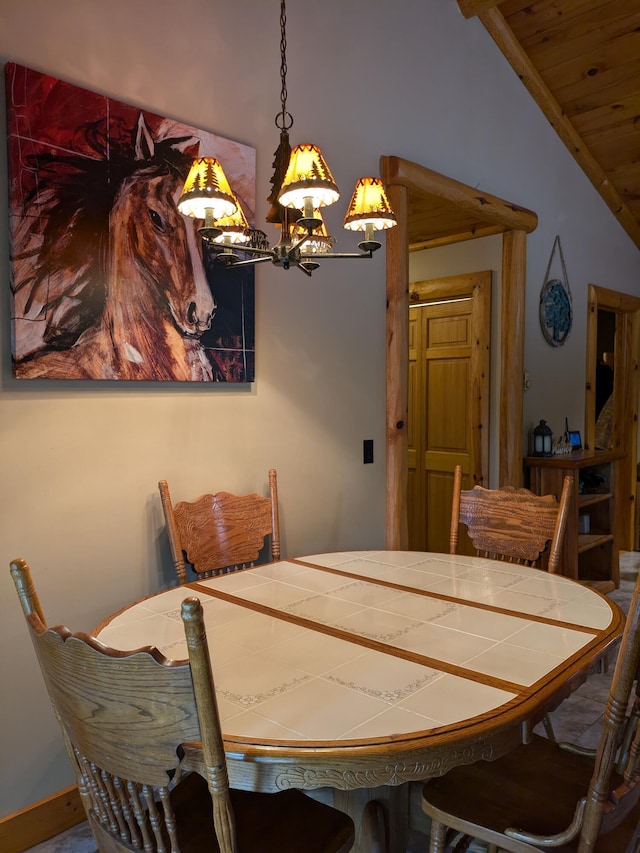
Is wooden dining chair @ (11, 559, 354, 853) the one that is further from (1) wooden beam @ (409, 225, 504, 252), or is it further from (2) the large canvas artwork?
(1) wooden beam @ (409, 225, 504, 252)

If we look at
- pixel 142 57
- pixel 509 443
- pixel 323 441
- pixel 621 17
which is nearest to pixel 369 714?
pixel 323 441

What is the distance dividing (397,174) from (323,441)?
1332mm

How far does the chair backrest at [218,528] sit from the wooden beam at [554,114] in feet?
9.76

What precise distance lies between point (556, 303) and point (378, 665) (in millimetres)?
3644

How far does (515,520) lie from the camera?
241 cm

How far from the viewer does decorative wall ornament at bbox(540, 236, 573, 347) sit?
429cm

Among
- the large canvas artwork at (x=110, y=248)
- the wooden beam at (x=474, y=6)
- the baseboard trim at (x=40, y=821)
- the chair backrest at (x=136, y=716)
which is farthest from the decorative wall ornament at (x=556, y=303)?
the chair backrest at (x=136, y=716)

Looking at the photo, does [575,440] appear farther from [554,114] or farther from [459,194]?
[554,114]

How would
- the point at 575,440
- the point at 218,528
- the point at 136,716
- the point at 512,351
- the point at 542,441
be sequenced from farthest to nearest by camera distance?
the point at 575,440 < the point at 542,441 < the point at 512,351 < the point at 218,528 < the point at 136,716

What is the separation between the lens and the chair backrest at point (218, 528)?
221cm

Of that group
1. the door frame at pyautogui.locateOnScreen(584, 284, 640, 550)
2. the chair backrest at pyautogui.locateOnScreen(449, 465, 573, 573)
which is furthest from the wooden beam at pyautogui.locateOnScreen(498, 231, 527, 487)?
the door frame at pyautogui.locateOnScreen(584, 284, 640, 550)

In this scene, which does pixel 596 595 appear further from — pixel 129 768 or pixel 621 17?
pixel 621 17

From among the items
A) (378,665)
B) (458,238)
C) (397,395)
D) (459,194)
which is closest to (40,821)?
(378,665)

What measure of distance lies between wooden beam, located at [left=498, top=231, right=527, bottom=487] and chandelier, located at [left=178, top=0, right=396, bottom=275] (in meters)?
2.27
